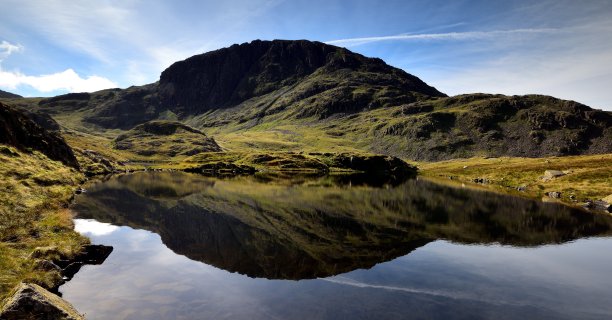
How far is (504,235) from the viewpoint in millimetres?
61062

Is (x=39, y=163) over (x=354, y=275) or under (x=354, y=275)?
over

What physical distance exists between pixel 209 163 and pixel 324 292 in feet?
562

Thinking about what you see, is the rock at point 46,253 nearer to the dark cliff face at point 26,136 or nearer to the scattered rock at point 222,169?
the dark cliff face at point 26,136

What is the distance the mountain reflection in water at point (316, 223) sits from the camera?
152 feet

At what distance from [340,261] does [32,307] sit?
3021cm

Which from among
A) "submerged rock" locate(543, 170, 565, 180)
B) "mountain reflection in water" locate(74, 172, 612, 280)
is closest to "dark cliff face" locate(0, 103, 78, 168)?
"mountain reflection in water" locate(74, 172, 612, 280)

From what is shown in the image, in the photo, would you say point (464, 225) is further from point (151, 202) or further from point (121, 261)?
point (151, 202)

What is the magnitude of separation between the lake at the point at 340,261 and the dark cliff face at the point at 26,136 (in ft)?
63.6

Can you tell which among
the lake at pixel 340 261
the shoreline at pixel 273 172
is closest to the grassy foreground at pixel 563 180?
the shoreline at pixel 273 172

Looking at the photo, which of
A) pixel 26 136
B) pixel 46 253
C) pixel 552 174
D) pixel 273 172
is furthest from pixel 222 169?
pixel 46 253

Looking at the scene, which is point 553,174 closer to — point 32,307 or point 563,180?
point 563,180

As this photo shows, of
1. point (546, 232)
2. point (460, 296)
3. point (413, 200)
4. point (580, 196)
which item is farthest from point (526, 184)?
point (460, 296)

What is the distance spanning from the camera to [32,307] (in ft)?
72.4

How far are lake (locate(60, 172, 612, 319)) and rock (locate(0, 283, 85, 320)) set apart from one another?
5.08m
